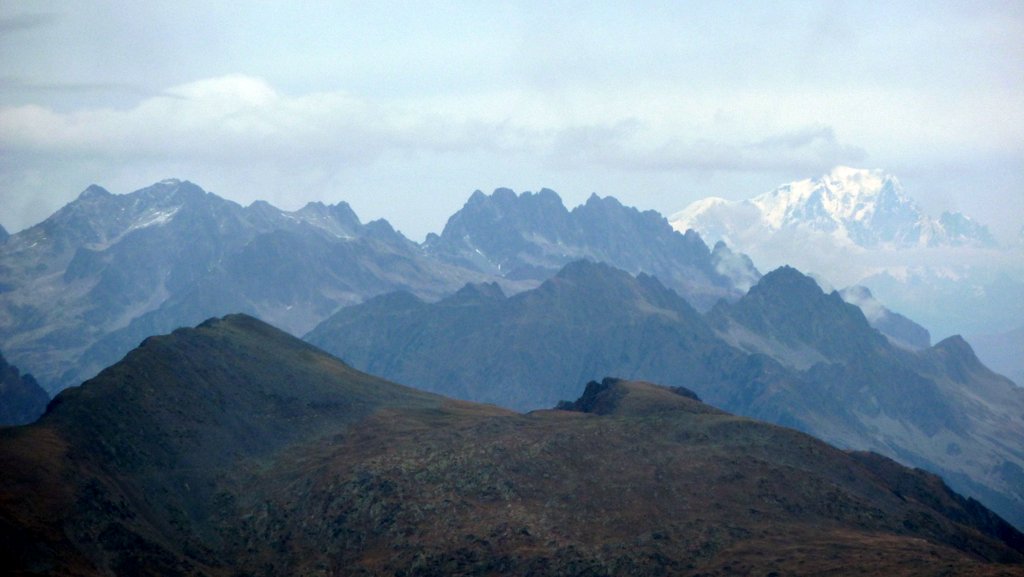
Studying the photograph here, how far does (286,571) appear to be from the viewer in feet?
627

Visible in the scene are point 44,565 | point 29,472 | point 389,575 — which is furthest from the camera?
point 389,575

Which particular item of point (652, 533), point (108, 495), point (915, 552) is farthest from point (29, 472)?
point (915, 552)

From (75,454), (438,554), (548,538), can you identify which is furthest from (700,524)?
(75,454)

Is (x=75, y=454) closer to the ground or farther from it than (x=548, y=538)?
farther from it

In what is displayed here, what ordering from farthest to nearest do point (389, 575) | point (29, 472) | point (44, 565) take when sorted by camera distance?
point (389, 575)
point (29, 472)
point (44, 565)

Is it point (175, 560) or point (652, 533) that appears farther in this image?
point (652, 533)

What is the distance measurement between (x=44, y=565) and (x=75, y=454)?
38255 millimetres

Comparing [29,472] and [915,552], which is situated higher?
[29,472]

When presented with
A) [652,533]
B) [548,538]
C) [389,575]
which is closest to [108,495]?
[389,575]

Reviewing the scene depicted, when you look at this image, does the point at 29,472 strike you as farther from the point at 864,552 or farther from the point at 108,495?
the point at 864,552

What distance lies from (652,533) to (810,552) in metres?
24.8

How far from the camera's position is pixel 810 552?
18250 cm

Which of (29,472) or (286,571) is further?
(286,571)

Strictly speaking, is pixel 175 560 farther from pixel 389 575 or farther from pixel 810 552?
pixel 810 552
